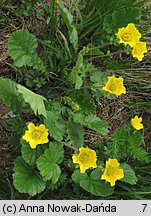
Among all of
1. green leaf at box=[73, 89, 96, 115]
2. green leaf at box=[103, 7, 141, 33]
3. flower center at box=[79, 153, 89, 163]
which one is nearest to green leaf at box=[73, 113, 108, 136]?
green leaf at box=[73, 89, 96, 115]

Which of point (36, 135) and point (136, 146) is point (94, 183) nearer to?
point (136, 146)

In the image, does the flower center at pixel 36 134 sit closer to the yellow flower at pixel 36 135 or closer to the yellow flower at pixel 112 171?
the yellow flower at pixel 36 135

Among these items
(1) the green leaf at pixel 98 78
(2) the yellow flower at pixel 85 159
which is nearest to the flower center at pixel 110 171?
(2) the yellow flower at pixel 85 159

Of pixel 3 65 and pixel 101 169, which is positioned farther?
pixel 3 65

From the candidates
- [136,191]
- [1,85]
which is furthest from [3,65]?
[136,191]

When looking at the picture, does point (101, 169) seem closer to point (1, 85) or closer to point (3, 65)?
point (1, 85)

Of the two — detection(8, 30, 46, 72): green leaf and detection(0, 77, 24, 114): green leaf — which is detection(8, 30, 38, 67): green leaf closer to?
detection(8, 30, 46, 72): green leaf
